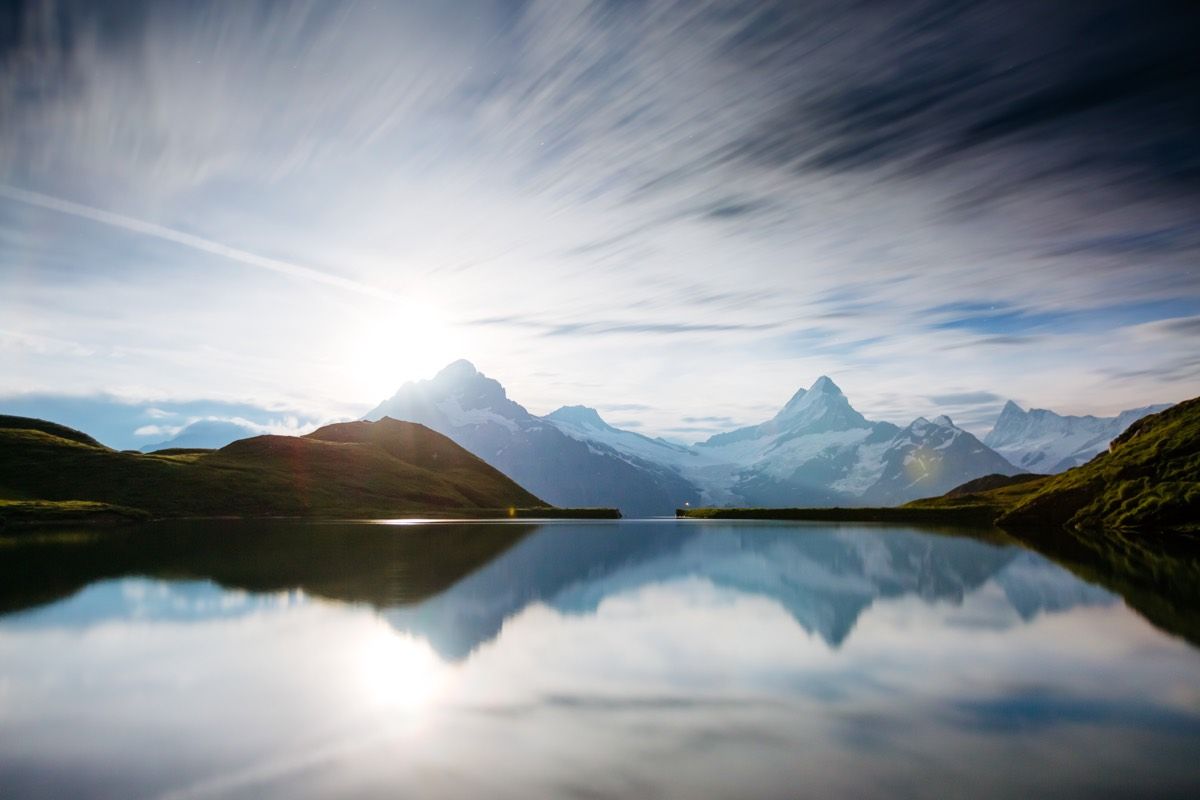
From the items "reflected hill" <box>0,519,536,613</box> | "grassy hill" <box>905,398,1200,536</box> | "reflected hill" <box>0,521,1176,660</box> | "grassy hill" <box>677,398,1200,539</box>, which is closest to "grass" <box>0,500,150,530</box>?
"reflected hill" <box>0,519,536,613</box>

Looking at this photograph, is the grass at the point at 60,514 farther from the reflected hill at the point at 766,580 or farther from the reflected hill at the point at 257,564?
the reflected hill at the point at 766,580

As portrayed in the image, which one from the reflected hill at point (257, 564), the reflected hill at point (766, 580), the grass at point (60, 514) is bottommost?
the reflected hill at point (766, 580)

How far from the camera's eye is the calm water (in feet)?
51.8

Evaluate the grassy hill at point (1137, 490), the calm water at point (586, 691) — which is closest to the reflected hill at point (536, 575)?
the calm water at point (586, 691)

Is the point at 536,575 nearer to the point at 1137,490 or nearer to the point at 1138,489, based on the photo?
the point at 1137,490

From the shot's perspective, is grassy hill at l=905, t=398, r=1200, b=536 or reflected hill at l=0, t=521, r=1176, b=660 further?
grassy hill at l=905, t=398, r=1200, b=536

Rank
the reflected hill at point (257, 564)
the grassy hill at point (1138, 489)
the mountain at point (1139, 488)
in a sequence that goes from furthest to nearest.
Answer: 1. the mountain at point (1139, 488)
2. the grassy hill at point (1138, 489)
3. the reflected hill at point (257, 564)

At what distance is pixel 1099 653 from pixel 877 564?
1656 inches

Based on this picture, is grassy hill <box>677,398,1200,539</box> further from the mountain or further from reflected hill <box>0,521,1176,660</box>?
reflected hill <box>0,521,1176,660</box>

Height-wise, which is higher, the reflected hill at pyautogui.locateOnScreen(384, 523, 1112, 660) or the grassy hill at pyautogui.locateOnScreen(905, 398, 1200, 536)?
the grassy hill at pyautogui.locateOnScreen(905, 398, 1200, 536)

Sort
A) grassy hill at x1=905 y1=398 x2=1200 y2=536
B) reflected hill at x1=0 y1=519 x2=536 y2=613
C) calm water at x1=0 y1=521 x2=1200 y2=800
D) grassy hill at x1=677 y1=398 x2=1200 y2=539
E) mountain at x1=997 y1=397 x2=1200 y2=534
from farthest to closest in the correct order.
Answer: mountain at x1=997 y1=397 x2=1200 y2=534
grassy hill at x1=905 y1=398 x2=1200 y2=536
grassy hill at x1=677 y1=398 x2=1200 y2=539
reflected hill at x1=0 y1=519 x2=536 y2=613
calm water at x1=0 y1=521 x2=1200 y2=800

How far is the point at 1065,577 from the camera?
56.0m

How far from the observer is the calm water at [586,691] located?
622 inches

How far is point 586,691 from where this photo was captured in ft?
77.7
